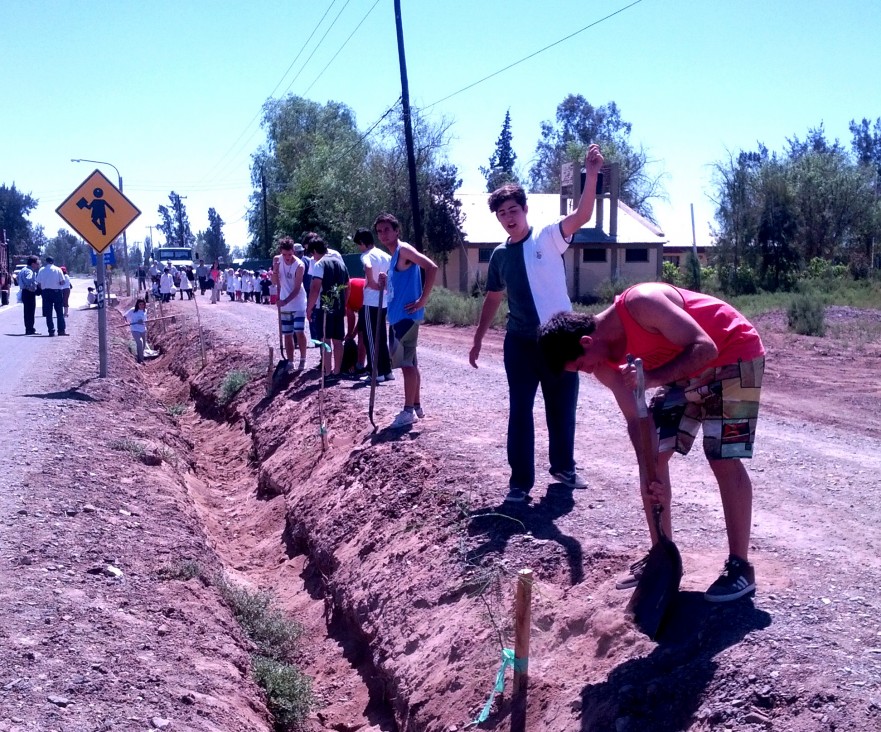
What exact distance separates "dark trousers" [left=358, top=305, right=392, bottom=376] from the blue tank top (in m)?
0.76

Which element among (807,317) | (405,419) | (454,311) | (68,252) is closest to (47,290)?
(454,311)

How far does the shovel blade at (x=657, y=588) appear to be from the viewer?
3.92 metres

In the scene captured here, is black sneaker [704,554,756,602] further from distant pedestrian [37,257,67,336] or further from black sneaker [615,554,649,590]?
distant pedestrian [37,257,67,336]

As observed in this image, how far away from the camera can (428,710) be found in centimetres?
480

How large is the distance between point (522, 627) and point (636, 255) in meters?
36.6

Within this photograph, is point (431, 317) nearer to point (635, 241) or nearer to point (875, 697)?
point (635, 241)

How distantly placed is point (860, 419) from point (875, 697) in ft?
26.7

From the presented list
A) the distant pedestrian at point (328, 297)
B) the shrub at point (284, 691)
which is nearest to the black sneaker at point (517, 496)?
the shrub at point (284, 691)

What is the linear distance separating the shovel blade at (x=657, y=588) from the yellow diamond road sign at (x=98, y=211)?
1026 cm

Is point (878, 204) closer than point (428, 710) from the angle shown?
No

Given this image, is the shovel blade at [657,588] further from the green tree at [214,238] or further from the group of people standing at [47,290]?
the green tree at [214,238]

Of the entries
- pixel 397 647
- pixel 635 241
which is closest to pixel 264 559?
pixel 397 647

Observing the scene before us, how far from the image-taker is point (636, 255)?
39312 mm

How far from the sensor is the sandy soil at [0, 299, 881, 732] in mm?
3768
